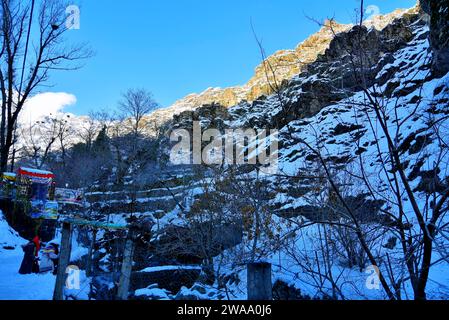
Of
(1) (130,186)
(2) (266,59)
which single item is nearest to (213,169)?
(2) (266,59)

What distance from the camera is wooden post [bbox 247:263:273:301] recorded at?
82.7 inches

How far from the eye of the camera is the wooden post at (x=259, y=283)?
6.89ft

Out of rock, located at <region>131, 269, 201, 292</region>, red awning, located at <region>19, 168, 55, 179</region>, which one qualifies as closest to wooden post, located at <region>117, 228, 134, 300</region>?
rock, located at <region>131, 269, 201, 292</region>

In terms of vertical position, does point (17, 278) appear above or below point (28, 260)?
below

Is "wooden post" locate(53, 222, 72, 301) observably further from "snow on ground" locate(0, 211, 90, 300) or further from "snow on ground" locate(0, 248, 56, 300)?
"snow on ground" locate(0, 248, 56, 300)

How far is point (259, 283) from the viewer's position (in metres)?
2.13

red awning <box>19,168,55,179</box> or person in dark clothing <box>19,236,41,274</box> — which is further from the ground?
red awning <box>19,168,55,179</box>

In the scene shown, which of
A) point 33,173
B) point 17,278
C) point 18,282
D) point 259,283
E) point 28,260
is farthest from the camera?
point 33,173

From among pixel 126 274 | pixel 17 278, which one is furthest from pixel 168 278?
pixel 126 274

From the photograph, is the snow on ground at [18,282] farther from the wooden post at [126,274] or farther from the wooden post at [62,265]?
the wooden post at [126,274]

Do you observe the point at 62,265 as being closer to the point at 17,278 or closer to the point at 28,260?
the point at 17,278

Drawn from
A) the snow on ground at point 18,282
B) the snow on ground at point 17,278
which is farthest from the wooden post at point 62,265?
the snow on ground at point 18,282

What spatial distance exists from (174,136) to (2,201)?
19093 mm
